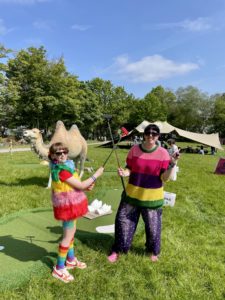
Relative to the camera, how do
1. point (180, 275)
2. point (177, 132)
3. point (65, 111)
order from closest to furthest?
point (180, 275), point (177, 132), point (65, 111)

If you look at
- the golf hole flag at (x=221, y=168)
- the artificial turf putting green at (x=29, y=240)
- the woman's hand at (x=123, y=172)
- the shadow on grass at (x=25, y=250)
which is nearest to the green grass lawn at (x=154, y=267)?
the artificial turf putting green at (x=29, y=240)

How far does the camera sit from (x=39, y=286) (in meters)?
3.08

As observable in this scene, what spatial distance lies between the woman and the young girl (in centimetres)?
65

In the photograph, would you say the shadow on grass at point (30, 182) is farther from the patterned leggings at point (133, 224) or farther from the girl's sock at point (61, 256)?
the girl's sock at point (61, 256)

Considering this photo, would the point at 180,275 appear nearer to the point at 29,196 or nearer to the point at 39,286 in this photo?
the point at 39,286

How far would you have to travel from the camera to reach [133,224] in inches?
146

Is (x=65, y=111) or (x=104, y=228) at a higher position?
(x=65, y=111)

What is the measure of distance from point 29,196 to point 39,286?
3.76 m

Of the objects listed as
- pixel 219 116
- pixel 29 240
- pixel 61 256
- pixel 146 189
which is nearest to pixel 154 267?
pixel 146 189

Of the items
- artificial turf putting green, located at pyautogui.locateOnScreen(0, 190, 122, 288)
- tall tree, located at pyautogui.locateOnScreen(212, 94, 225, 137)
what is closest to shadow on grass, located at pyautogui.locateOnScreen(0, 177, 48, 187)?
artificial turf putting green, located at pyautogui.locateOnScreen(0, 190, 122, 288)

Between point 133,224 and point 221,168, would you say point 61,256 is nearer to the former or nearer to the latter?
point 133,224

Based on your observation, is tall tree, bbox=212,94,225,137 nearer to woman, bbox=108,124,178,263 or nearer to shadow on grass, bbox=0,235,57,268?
woman, bbox=108,124,178,263

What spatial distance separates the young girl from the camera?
2934mm

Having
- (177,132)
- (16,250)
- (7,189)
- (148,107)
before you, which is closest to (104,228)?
(16,250)
